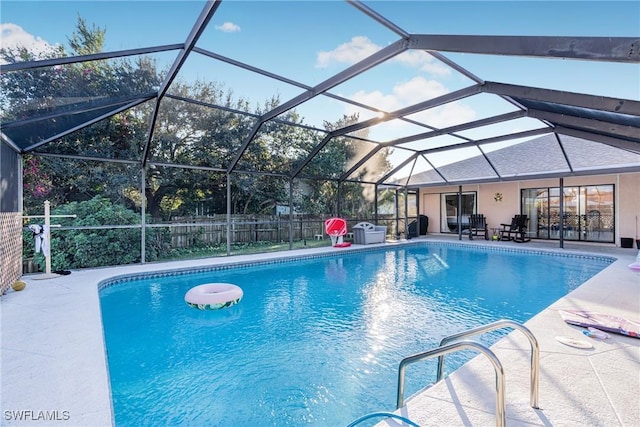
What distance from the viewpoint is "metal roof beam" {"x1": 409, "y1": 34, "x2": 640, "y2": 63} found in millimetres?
2191

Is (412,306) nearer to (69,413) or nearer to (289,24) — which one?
(69,413)

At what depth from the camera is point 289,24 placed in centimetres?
469

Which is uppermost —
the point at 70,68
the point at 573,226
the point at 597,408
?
the point at 70,68

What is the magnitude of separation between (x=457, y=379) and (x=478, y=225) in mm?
12666

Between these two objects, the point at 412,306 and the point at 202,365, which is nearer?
the point at 202,365

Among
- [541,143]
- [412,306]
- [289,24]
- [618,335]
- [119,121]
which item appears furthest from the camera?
[541,143]

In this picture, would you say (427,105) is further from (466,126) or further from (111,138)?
(111,138)

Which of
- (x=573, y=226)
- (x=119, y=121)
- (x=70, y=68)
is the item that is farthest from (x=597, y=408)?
(x=573, y=226)

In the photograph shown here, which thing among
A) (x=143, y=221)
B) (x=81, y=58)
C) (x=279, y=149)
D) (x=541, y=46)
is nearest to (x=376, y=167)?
(x=279, y=149)

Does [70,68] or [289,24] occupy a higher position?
[289,24]

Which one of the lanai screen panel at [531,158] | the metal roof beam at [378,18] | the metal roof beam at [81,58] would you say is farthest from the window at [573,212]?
the metal roof beam at [81,58]

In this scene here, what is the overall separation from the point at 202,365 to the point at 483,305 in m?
4.65

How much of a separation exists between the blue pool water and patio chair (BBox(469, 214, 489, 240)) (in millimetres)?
5194

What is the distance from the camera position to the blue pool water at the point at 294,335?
2742 millimetres
